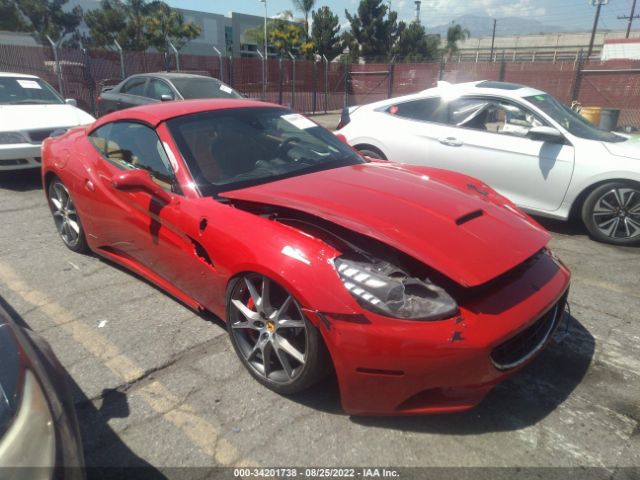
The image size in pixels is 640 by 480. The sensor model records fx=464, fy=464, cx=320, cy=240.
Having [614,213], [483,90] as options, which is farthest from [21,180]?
[614,213]

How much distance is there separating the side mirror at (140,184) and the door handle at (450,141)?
352cm

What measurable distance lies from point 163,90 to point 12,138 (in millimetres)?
3057

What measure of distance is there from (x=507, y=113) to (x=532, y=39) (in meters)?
81.6

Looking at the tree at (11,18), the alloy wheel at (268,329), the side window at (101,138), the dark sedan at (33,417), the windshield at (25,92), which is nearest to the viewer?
the dark sedan at (33,417)

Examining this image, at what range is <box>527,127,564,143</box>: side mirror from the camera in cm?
471

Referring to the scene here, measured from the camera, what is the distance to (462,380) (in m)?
1.96

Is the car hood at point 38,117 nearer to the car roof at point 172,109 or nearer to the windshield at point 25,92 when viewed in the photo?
the windshield at point 25,92

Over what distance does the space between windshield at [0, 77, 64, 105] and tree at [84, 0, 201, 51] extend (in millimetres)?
37584

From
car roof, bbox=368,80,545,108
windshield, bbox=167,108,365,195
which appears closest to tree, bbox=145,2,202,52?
car roof, bbox=368,80,545,108

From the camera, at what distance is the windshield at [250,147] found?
2.90 m

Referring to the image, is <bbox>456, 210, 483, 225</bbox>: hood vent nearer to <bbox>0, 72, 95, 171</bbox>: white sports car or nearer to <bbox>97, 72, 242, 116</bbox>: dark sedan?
<bbox>0, 72, 95, 171</bbox>: white sports car

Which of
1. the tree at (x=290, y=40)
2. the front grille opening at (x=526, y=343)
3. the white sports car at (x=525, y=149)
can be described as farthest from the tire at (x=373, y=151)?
the tree at (x=290, y=40)

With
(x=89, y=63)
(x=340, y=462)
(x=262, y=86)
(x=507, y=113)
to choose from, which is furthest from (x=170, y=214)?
(x=262, y=86)

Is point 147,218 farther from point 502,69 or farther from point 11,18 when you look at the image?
point 11,18
